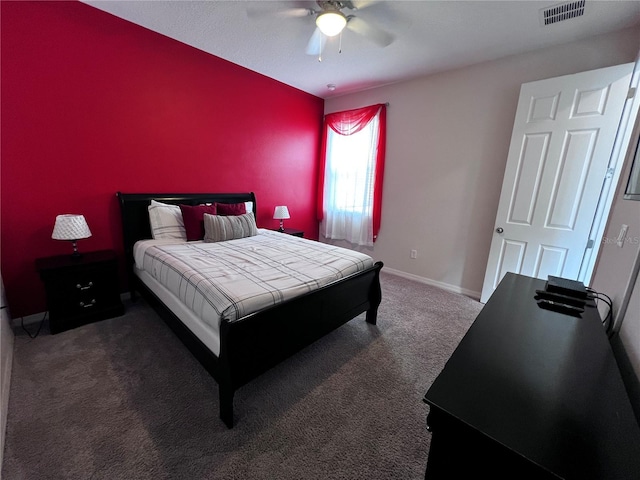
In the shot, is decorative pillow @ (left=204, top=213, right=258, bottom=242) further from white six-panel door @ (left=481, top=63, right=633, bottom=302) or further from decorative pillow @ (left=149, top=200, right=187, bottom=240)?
white six-panel door @ (left=481, top=63, right=633, bottom=302)

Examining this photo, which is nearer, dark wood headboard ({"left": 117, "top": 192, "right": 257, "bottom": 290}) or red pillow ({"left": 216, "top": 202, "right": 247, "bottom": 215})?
dark wood headboard ({"left": 117, "top": 192, "right": 257, "bottom": 290})

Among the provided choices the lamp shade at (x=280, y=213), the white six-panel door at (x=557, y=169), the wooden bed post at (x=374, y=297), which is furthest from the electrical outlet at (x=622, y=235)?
the lamp shade at (x=280, y=213)

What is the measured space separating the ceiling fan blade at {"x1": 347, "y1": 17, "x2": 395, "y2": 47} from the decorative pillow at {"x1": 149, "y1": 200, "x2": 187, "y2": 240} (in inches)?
96.4

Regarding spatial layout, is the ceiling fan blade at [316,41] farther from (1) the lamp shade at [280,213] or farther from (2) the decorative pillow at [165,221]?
(2) the decorative pillow at [165,221]

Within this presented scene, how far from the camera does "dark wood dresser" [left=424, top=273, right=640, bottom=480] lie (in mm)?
591

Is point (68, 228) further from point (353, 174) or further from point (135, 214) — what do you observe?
point (353, 174)

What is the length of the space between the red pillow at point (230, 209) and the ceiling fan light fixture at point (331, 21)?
1973mm

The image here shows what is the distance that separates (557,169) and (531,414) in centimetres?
266

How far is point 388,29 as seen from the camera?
2.37 meters

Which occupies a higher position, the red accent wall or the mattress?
the red accent wall

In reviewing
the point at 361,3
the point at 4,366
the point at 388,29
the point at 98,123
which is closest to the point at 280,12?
the point at 361,3

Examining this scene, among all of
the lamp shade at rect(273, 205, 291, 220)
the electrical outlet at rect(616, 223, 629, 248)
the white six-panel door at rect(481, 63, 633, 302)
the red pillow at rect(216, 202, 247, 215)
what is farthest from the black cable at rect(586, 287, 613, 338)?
the lamp shade at rect(273, 205, 291, 220)

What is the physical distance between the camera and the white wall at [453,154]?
2.70m

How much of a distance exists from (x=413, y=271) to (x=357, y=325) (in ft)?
5.31
